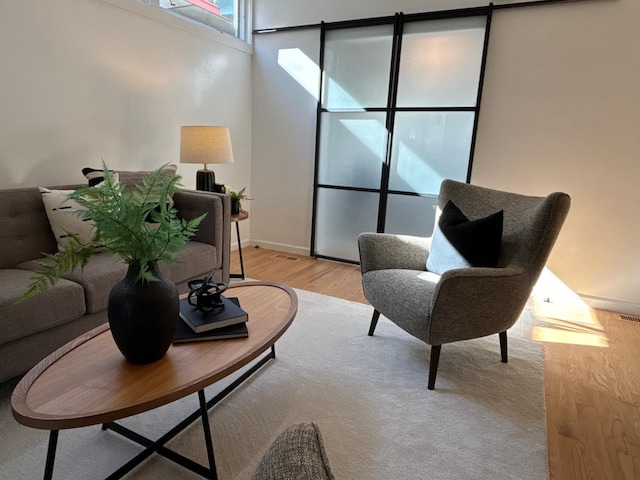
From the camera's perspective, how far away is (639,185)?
2.86 meters

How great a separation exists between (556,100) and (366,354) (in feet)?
7.80

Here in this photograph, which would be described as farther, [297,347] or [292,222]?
[292,222]

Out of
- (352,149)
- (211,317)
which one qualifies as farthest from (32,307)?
(352,149)

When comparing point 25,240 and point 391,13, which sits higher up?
point 391,13

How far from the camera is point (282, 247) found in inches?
171

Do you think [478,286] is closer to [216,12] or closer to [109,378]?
[109,378]

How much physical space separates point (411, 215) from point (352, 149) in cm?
84

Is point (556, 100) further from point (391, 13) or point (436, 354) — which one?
point (436, 354)

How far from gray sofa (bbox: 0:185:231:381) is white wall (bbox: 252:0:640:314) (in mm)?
2204

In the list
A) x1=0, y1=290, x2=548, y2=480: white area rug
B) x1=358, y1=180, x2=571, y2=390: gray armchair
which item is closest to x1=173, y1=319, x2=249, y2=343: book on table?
x1=0, y1=290, x2=548, y2=480: white area rug

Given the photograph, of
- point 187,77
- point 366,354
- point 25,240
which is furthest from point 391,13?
point 25,240

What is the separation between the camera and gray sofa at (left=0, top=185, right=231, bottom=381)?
1.66 meters

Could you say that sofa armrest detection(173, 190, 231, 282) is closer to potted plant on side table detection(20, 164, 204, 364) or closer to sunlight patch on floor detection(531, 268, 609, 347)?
potted plant on side table detection(20, 164, 204, 364)

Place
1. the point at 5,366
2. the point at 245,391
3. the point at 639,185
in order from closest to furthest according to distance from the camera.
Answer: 1. the point at 5,366
2. the point at 245,391
3. the point at 639,185
